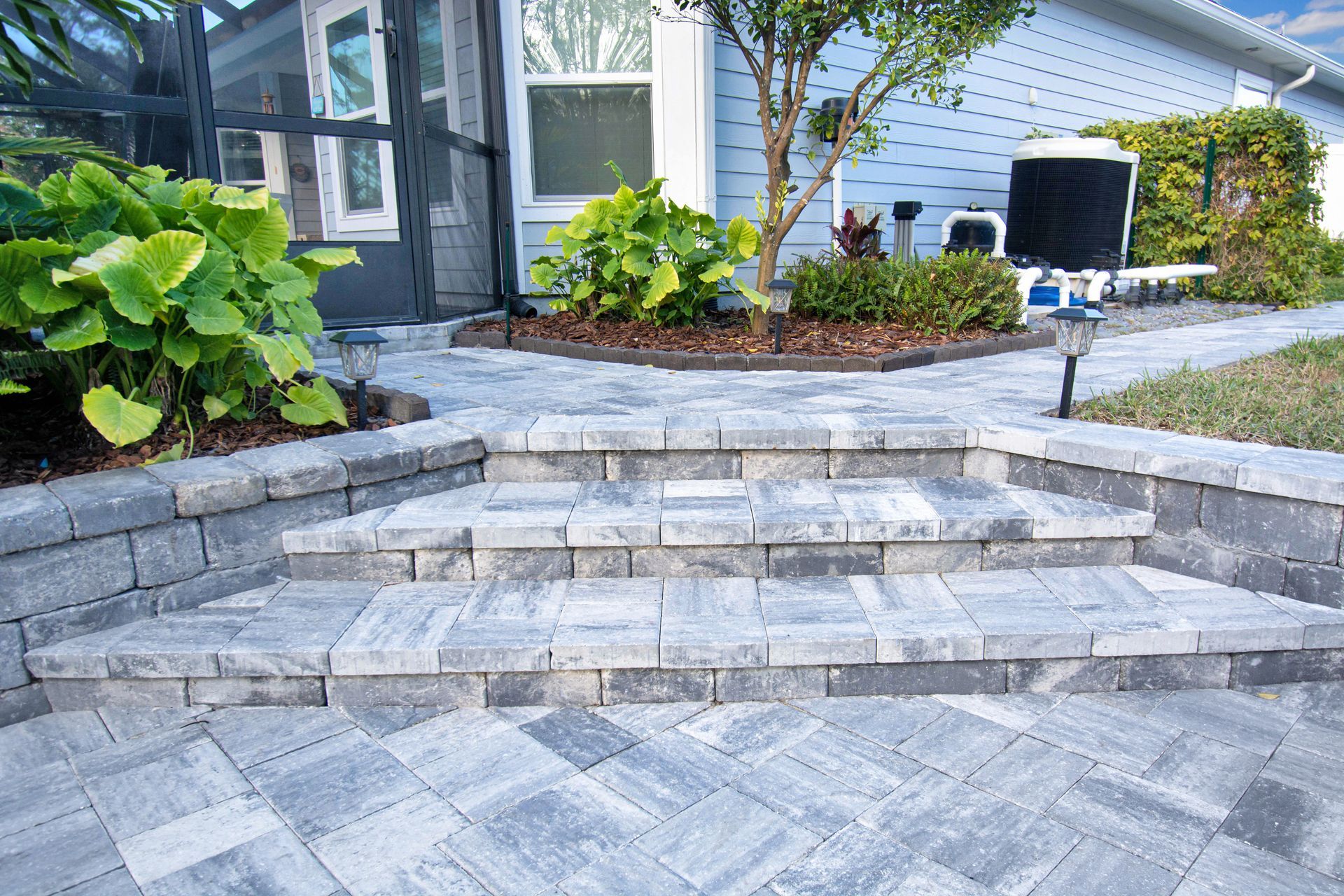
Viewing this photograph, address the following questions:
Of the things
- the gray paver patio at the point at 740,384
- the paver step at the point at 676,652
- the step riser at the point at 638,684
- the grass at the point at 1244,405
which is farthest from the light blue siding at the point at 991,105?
the step riser at the point at 638,684

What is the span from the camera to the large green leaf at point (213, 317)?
7.60ft

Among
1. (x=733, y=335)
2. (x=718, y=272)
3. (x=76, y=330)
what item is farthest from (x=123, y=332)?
(x=733, y=335)

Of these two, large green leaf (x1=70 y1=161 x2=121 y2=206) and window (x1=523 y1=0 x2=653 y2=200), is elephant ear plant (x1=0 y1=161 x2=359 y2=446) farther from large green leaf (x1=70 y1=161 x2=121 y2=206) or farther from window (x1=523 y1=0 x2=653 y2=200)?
window (x1=523 y1=0 x2=653 y2=200)

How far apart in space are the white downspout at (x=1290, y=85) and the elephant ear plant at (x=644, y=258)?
1065 cm

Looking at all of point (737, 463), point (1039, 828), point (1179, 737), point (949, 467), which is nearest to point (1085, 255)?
point (949, 467)

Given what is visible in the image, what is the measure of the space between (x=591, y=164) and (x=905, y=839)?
473 centimetres

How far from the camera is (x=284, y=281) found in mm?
2648

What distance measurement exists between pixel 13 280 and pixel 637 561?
1.85 meters

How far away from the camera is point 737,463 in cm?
280

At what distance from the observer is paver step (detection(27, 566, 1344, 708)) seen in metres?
2.01

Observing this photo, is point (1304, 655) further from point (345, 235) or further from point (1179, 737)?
point (345, 235)

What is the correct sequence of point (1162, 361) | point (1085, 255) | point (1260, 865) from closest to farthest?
point (1260, 865) < point (1162, 361) < point (1085, 255)

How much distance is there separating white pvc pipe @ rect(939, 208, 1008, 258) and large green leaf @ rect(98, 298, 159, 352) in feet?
19.2

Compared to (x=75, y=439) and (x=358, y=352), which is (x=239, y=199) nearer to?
(x=358, y=352)
